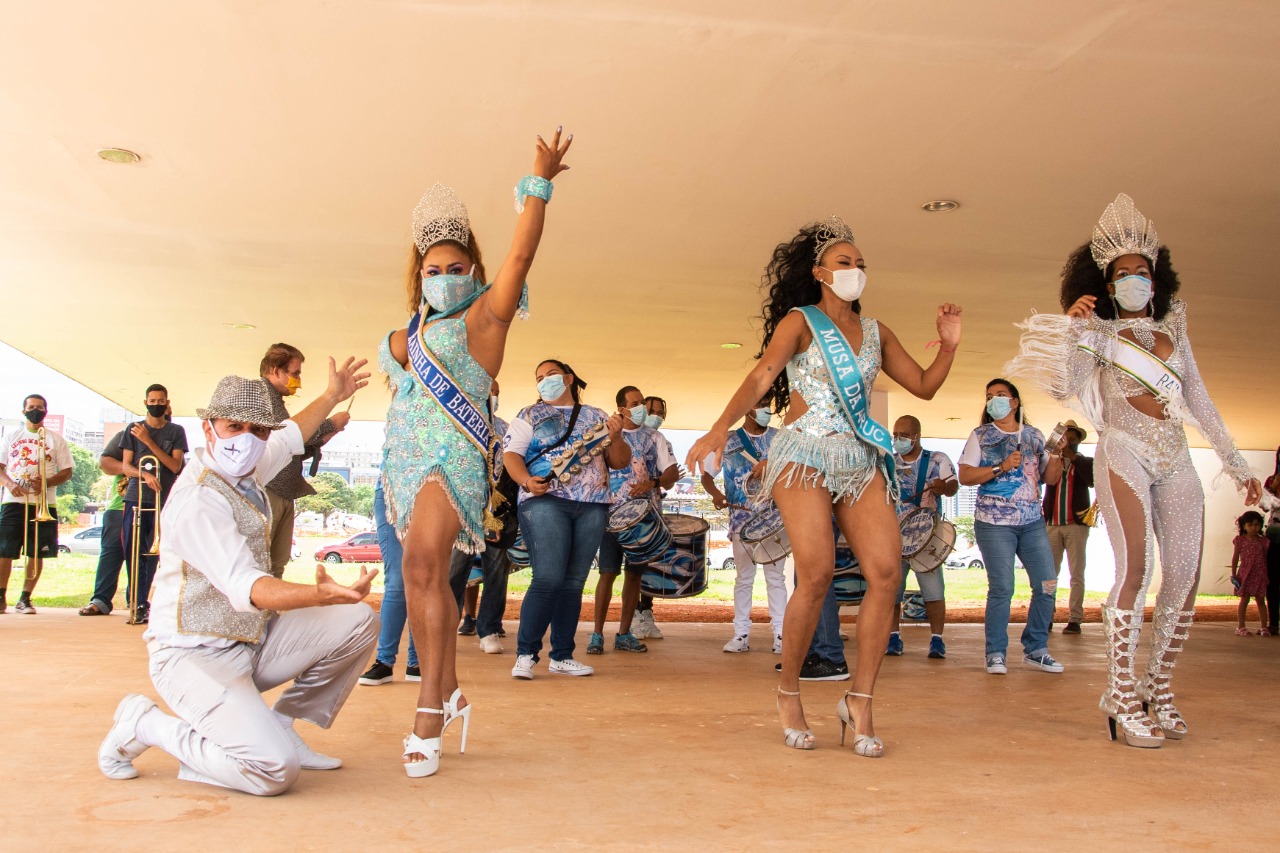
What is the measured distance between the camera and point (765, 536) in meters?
6.55

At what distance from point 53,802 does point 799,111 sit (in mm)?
4389

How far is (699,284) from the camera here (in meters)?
9.09

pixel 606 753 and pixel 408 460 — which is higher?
pixel 408 460

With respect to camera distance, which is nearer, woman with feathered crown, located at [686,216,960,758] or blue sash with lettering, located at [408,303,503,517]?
blue sash with lettering, located at [408,303,503,517]

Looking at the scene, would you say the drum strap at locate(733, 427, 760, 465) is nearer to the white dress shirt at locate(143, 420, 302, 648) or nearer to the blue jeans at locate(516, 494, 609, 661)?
the blue jeans at locate(516, 494, 609, 661)

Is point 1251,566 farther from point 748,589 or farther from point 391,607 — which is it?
point 391,607

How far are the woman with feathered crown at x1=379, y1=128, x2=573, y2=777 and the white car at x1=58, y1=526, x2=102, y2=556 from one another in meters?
9.38

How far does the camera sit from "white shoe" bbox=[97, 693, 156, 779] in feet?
9.58

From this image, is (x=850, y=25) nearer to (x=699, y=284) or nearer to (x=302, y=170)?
(x=302, y=170)

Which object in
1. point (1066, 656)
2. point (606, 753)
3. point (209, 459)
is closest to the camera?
point (209, 459)

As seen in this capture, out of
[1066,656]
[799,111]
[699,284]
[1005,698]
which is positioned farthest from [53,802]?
[699,284]

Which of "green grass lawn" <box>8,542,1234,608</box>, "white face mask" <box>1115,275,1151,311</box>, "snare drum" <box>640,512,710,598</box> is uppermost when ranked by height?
"white face mask" <box>1115,275,1151,311</box>

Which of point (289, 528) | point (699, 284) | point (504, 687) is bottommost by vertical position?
point (504, 687)

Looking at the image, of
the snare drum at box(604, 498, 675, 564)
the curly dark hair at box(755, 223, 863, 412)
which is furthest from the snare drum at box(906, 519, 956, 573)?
the curly dark hair at box(755, 223, 863, 412)
